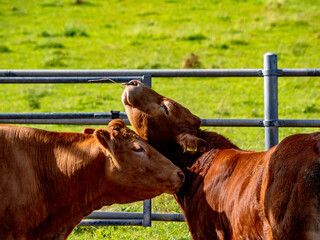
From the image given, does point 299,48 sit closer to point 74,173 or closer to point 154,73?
point 154,73

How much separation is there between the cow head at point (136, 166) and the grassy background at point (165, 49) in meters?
1.43

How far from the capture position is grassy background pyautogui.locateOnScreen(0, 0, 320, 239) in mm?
10695

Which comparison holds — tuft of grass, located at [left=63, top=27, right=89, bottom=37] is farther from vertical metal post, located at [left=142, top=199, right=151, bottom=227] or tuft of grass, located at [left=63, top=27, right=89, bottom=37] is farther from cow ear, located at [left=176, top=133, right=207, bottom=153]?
cow ear, located at [left=176, top=133, right=207, bottom=153]

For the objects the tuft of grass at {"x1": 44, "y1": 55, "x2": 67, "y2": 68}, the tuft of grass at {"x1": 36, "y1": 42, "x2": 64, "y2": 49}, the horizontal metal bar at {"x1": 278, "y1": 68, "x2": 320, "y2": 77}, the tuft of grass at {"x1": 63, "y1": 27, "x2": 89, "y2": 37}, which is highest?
the tuft of grass at {"x1": 63, "y1": 27, "x2": 89, "y2": 37}

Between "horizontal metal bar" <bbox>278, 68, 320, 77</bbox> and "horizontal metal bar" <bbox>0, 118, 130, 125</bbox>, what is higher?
"horizontal metal bar" <bbox>278, 68, 320, 77</bbox>

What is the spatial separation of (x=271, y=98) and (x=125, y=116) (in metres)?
1.46

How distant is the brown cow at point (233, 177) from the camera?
3.32 m

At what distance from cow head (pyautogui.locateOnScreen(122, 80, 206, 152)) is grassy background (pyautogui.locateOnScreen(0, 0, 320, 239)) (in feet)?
4.31

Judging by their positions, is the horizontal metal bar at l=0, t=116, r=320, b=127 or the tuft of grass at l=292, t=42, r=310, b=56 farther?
the tuft of grass at l=292, t=42, r=310, b=56

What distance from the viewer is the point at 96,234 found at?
5.50 m

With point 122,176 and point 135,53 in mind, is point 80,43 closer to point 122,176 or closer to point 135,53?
point 135,53

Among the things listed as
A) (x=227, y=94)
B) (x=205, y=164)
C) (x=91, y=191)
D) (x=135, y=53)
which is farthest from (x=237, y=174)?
(x=135, y=53)

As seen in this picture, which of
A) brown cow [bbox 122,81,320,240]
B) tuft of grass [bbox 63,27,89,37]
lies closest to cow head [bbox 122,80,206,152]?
brown cow [bbox 122,81,320,240]

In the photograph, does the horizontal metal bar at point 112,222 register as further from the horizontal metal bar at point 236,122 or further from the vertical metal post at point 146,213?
the horizontal metal bar at point 236,122
